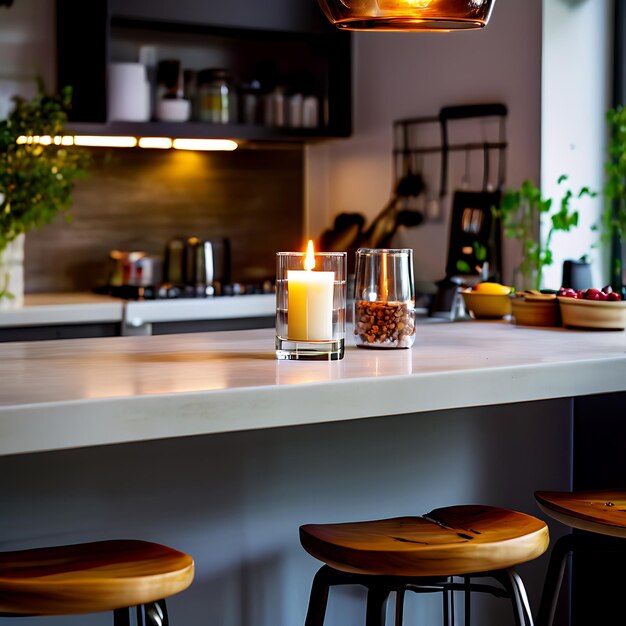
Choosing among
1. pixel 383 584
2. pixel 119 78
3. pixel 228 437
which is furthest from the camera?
pixel 119 78

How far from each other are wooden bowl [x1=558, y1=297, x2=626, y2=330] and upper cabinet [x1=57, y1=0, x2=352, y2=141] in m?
2.18

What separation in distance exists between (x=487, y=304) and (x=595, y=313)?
1.46 ft

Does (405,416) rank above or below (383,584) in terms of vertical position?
above

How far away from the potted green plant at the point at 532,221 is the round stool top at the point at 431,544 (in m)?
1.90

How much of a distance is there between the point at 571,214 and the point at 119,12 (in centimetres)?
186

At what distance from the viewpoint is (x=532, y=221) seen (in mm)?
3764

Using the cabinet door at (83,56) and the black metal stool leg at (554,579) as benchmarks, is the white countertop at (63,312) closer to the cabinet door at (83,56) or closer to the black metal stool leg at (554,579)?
the cabinet door at (83,56)

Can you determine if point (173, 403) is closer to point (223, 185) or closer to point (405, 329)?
point (405, 329)

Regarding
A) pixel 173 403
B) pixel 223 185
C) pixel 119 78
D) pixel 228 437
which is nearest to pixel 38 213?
pixel 119 78

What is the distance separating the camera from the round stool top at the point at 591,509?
5.78 feet

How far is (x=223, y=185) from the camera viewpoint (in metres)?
4.68

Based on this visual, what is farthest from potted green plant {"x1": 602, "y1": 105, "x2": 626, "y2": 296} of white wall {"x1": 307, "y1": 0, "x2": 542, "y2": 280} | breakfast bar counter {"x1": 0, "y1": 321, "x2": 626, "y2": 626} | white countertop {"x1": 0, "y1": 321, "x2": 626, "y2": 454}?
white countertop {"x1": 0, "y1": 321, "x2": 626, "y2": 454}

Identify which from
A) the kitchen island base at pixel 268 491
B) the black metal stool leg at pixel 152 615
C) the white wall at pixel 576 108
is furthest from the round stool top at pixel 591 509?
the white wall at pixel 576 108

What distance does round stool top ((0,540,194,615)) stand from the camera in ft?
4.52
